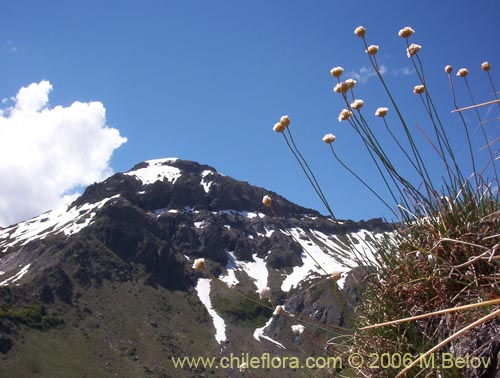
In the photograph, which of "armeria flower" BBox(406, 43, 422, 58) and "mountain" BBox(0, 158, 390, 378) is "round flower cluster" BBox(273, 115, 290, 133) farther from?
"mountain" BBox(0, 158, 390, 378)

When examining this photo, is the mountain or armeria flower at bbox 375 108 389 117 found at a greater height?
the mountain

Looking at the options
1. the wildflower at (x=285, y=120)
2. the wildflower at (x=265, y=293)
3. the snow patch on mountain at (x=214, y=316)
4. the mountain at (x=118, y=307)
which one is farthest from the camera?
the snow patch on mountain at (x=214, y=316)

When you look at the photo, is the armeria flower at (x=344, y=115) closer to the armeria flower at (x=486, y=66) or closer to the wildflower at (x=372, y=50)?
the wildflower at (x=372, y=50)

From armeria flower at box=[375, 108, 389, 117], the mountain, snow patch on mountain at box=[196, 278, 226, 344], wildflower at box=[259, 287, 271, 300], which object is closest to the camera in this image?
wildflower at box=[259, 287, 271, 300]

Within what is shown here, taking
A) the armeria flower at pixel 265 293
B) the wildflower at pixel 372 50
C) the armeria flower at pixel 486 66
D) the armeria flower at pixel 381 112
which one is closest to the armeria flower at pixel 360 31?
the wildflower at pixel 372 50

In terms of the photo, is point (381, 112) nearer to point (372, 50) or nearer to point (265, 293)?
point (372, 50)

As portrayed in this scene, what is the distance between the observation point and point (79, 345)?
5226 inches

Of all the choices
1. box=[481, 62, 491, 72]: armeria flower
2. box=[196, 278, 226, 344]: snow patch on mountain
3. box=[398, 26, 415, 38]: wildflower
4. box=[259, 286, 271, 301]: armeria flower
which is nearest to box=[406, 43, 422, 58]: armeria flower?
box=[398, 26, 415, 38]: wildflower

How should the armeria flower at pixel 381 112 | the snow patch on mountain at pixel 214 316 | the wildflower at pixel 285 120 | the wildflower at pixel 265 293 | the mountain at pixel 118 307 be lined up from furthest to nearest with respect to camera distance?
the snow patch on mountain at pixel 214 316
the mountain at pixel 118 307
the armeria flower at pixel 381 112
the wildflower at pixel 285 120
the wildflower at pixel 265 293

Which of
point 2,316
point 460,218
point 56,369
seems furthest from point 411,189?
point 2,316

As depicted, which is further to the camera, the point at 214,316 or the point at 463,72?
the point at 214,316

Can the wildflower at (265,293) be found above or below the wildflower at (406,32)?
below

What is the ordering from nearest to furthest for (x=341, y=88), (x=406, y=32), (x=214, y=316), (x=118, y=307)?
(x=341, y=88) < (x=406, y=32) < (x=118, y=307) < (x=214, y=316)

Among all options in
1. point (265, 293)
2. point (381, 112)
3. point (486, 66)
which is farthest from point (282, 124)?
point (486, 66)
